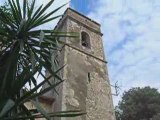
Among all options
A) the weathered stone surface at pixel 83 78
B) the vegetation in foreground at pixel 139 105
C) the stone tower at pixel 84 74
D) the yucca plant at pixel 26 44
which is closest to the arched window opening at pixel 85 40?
the stone tower at pixel 84 74

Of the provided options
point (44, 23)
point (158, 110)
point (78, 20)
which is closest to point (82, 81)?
point (78, 20)

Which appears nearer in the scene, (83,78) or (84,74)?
(83,78)

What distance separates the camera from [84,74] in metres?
13.4

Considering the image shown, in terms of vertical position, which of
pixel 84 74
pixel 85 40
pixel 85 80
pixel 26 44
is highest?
pixel 85 40

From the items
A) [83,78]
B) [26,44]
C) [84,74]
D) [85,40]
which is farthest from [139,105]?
[26,44]

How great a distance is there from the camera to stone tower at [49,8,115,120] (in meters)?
12.0

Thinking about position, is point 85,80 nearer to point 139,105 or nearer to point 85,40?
point 85,40

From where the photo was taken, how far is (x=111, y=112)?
12938 mm

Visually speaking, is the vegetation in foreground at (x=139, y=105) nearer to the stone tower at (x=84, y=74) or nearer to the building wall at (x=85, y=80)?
the stone tower at (x=84, y=74)

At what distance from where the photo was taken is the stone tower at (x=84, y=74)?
12.0m

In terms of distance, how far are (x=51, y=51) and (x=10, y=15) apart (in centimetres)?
110

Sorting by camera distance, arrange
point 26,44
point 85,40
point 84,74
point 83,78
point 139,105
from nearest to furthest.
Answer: point 26,44 → point 83,78 → point 84,74 → point 85,40 → point 139,105

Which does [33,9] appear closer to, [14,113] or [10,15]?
[10,15]

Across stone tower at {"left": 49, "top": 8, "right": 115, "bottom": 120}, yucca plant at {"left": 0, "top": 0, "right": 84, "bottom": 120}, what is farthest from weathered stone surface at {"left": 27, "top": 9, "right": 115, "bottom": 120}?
yucca plant at {"left": 0, "top": 0, "right": 84, "bottom": 120}
